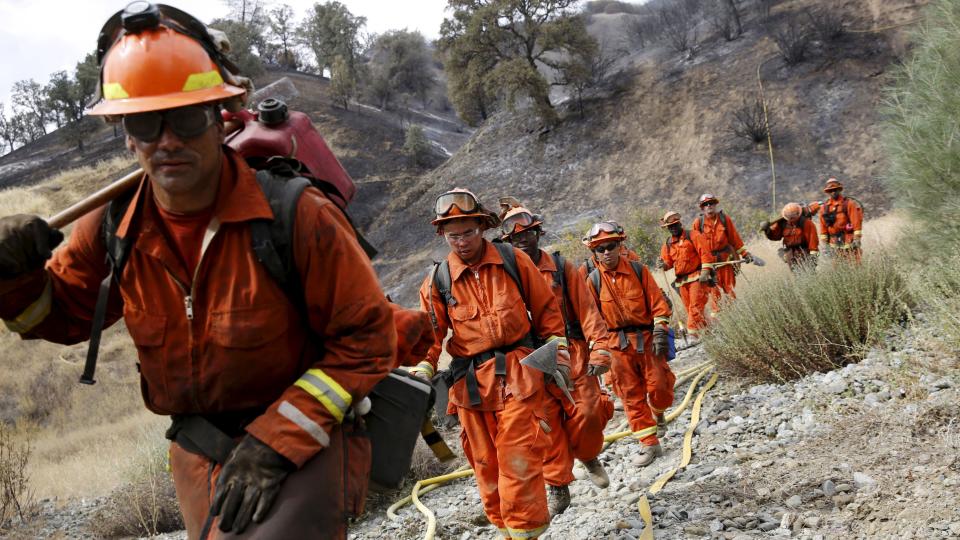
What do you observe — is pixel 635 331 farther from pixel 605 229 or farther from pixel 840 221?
pixel 840 221

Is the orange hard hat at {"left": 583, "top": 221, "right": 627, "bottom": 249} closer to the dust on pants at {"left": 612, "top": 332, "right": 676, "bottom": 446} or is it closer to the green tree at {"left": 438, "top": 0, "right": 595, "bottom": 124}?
the dust on pants at {"left": 612, "top": 332, "right": 676, "bottom": 446}

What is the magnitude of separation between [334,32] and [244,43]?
6417mm

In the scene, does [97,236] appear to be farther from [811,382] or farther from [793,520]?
[811,382]

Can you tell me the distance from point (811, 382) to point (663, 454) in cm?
153

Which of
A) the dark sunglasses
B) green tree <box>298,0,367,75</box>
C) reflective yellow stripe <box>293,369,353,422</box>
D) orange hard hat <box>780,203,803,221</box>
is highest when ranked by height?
A: green tree <box>298,0,367,75</box>

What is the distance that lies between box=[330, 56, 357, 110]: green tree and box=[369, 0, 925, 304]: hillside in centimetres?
1419

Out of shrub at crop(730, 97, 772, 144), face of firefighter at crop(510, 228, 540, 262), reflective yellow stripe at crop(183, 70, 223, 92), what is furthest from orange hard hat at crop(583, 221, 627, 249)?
shrub at crop(730, 97, 772, 144)

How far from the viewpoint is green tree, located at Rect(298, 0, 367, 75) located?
52.1 meters

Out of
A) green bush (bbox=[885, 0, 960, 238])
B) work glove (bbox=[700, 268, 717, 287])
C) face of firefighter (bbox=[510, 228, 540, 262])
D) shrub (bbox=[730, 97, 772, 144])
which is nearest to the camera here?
face of firefighter (bbox=[510, 228, 540, 262])

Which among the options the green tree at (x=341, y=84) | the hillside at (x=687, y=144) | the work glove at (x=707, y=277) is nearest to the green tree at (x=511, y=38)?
the hillside at (x=687, y=144)

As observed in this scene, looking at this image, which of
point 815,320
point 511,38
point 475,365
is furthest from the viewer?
point 511,38

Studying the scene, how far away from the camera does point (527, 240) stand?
665 centimetres

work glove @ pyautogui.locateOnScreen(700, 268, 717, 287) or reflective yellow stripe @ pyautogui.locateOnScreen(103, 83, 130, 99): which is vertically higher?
reflective yellow stripe @ pyautogui.locateOnScreen(103, 83, 130, 99)

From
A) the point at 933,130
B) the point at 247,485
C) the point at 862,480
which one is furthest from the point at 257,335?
the point at 933,130
